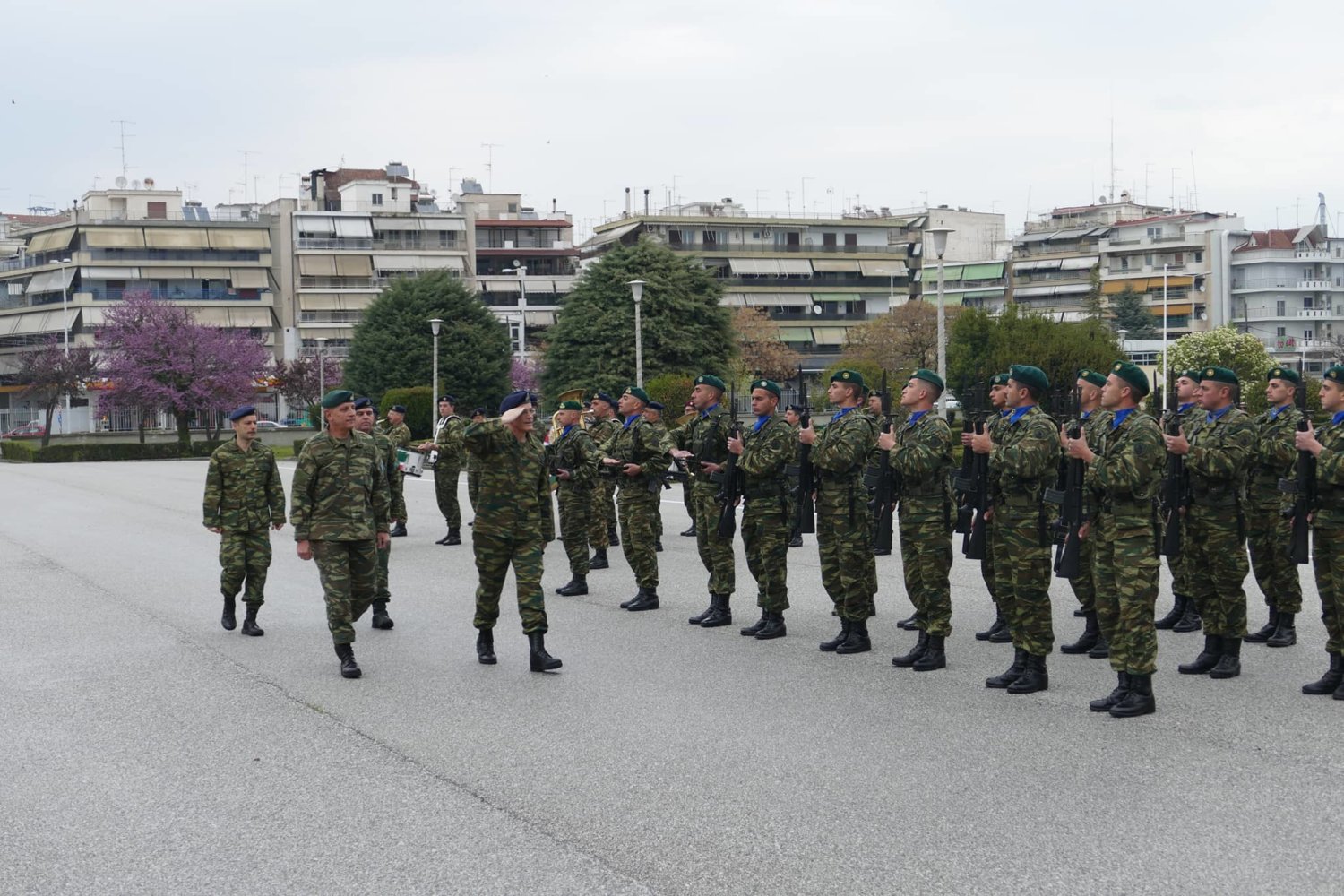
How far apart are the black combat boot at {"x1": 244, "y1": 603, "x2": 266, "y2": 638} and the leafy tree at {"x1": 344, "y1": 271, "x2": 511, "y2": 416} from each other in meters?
45.6

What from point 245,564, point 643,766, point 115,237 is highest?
point 115,237

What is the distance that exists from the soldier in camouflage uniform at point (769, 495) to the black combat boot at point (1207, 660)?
9.86 feet

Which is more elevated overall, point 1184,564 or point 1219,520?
point 1219,520

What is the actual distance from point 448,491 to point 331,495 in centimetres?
832

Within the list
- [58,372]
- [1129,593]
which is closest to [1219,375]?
[1129,593]

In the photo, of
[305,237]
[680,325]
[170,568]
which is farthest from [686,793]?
[305,237]

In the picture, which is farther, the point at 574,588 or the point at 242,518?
the point at 574,588

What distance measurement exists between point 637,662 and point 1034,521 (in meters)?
2.90

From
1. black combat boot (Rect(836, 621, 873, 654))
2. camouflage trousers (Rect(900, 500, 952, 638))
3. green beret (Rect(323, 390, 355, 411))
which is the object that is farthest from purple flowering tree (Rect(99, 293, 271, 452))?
camouflage trousers (Rect(900, 500, 952, 638))

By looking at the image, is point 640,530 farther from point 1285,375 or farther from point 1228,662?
point 1285,375

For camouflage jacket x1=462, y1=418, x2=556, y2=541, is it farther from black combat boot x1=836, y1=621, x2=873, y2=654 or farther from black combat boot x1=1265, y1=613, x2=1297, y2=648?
black combat boot x1=1265, y1=613, x2=1297, y2=648

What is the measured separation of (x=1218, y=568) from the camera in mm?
9086

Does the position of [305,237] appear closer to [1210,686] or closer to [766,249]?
[766,249]

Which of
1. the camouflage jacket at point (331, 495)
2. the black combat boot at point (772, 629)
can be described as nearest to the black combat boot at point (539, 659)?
the camouflage jacket at point (331, 495)
